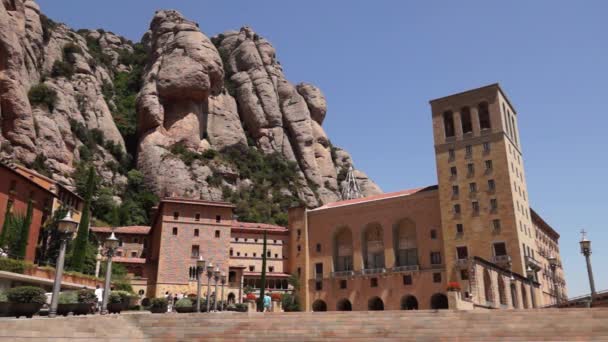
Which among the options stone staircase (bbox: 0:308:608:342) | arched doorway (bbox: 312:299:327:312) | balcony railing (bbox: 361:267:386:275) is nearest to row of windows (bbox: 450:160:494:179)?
balcony railing (bbox: 361:267:386:275)

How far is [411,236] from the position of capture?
5412 centimetres

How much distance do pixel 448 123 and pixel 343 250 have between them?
60.8 feet

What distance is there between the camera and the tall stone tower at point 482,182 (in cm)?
4784

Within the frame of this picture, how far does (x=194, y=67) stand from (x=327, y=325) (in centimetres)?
7038

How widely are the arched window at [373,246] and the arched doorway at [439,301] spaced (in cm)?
758

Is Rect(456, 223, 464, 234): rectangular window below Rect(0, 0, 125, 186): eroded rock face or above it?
below

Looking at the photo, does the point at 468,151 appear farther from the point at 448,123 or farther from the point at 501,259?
the point at 501,259

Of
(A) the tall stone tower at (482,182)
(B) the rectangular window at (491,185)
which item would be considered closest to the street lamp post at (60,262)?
(A) the tall stone tower at (482,182)

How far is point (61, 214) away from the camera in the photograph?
1660 inches

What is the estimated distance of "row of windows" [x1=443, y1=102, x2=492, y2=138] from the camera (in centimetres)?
5478

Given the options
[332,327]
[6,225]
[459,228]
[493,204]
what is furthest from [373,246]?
[332,327]

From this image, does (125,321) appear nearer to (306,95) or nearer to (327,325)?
(327,325)

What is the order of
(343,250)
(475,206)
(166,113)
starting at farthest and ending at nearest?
(166,113), (343,250), (475,206)

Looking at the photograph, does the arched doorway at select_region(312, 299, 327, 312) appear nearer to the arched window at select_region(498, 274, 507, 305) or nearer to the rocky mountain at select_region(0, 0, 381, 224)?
the arched window at select_region(498, 274, 507, 305)
